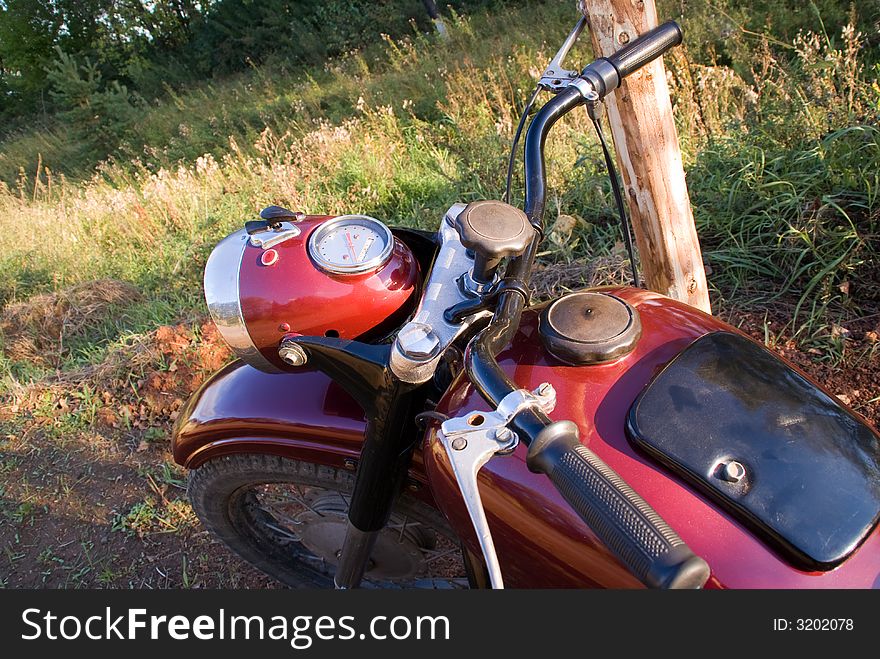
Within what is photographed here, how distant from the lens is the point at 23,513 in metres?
2.71

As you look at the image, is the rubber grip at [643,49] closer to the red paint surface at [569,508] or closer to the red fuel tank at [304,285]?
the red paint surface at [569,508]

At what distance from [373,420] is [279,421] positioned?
0.36m

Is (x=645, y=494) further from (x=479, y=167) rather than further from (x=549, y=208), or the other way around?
(x=479, y=167)

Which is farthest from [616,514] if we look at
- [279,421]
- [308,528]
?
[308,528]

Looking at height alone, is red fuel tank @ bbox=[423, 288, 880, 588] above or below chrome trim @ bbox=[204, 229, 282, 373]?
below

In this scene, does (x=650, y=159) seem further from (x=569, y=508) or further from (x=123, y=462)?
(x=123, y=462)

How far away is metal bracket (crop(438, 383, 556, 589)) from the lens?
729 millimetres

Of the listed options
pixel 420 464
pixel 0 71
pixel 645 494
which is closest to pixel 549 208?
pixel 420 464

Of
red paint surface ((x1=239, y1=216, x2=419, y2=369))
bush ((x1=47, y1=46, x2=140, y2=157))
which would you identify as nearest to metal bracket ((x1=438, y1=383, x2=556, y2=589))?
red paint surface ((x1=239, y1=216, x2=419, y2=369))

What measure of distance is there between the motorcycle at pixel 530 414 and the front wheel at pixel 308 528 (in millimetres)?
18

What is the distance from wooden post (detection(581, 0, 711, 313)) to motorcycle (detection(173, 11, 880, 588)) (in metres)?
0.36

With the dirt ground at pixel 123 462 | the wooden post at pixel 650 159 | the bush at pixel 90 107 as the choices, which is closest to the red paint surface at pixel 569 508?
the wooden post at pixel 650 159

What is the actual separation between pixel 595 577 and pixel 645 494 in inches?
6.3

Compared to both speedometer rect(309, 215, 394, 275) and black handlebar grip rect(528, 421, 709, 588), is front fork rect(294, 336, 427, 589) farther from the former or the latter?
black handlebar grip rect(528, 421, 709, 588)
